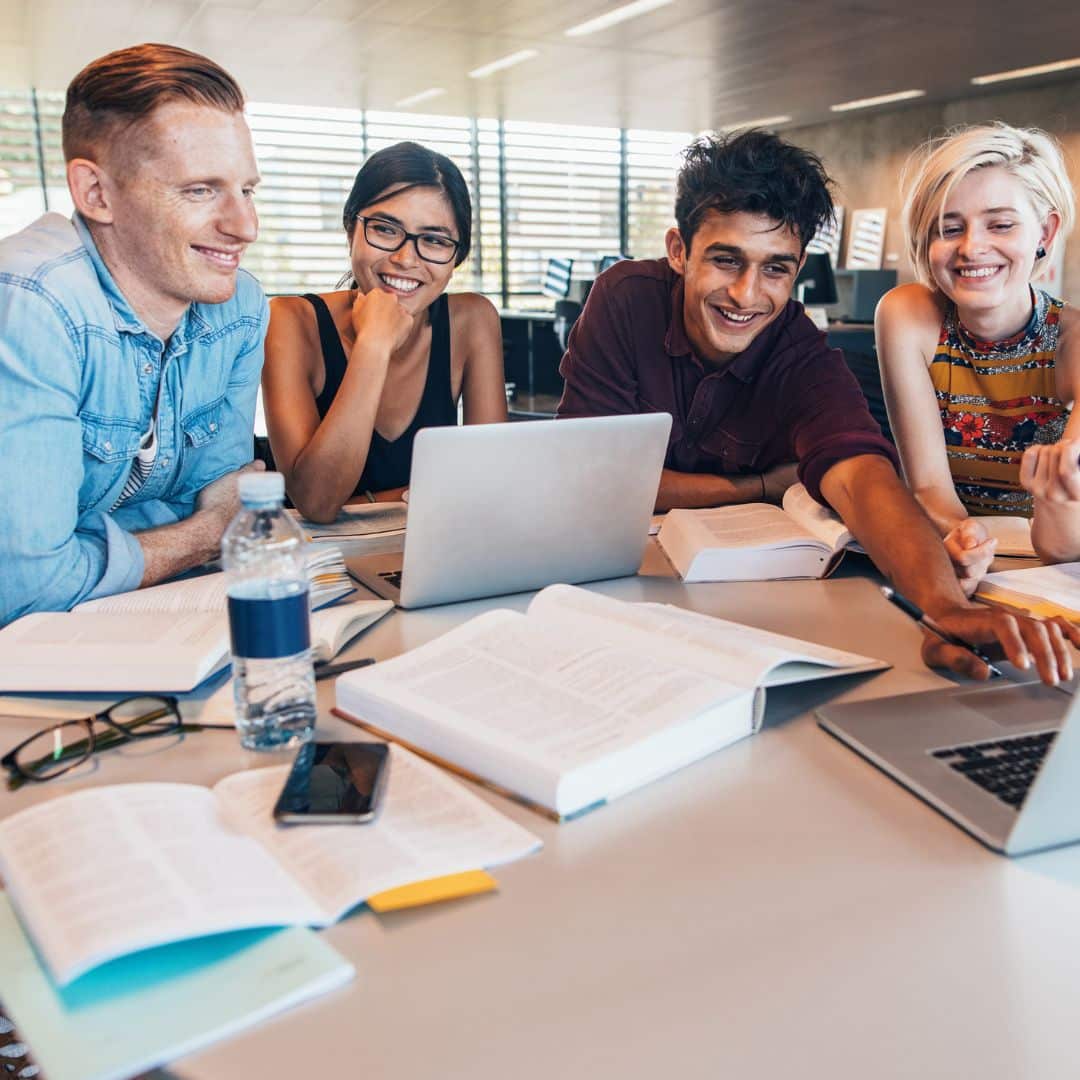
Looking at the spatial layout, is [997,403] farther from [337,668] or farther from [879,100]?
[879,100]

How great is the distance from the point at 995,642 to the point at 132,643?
0.88 m

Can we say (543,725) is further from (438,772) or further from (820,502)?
(820,502)

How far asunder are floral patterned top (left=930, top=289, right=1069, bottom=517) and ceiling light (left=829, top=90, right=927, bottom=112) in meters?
8.44

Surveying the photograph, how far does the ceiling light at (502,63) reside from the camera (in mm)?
7300

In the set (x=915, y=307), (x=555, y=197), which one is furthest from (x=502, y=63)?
(x=915, y=307)

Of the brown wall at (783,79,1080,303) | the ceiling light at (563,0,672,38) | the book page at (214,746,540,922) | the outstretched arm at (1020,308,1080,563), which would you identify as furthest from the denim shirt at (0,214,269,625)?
the brown wall at (783,79,1080,303)

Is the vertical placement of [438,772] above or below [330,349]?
below

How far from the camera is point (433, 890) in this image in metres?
0.69

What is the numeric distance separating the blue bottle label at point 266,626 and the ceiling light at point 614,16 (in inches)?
242

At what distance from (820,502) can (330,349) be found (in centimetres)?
107

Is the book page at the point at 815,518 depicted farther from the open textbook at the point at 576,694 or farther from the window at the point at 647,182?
the window at the point at 647,182

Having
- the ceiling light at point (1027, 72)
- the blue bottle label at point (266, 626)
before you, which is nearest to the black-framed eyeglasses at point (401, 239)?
the blue bottle label at point (266, 626)

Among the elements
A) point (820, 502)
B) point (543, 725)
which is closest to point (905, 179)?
point (820, 502)

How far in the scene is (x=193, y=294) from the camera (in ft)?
4.93
